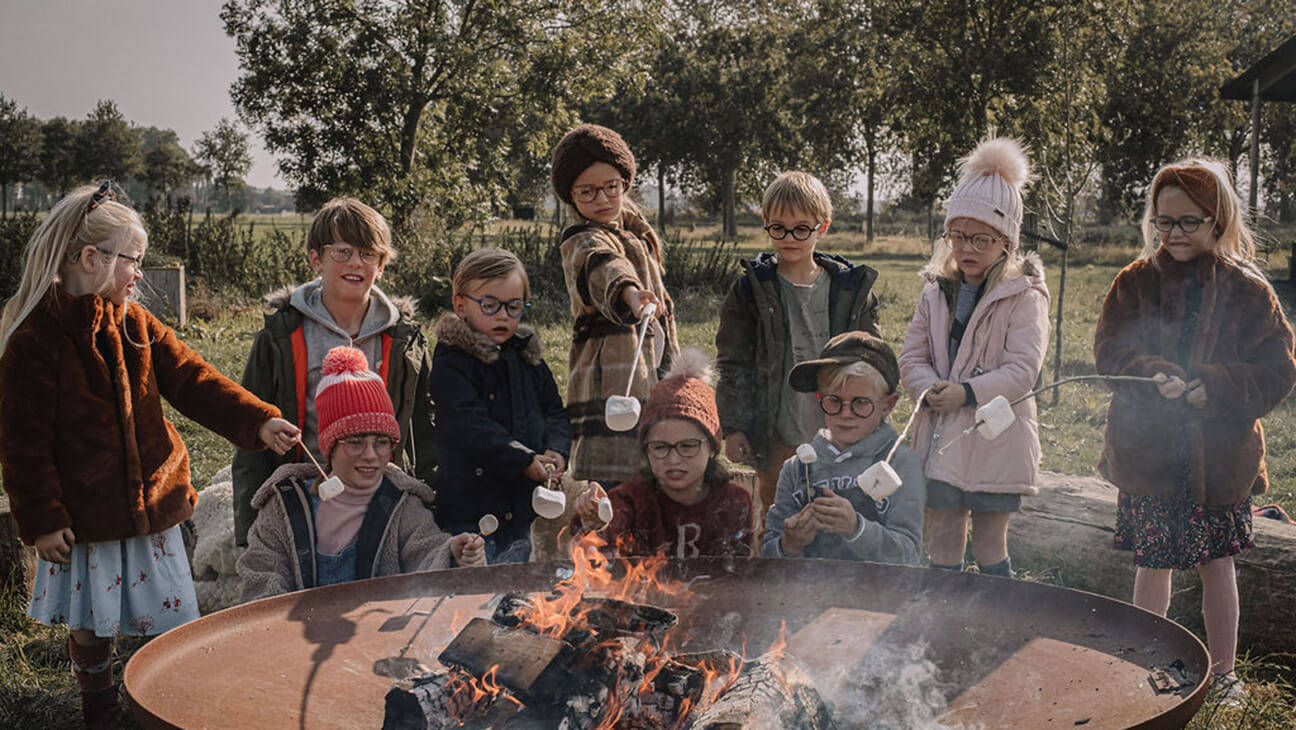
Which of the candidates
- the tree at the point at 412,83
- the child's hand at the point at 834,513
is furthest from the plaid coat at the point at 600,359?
the tree at the point at 412,83

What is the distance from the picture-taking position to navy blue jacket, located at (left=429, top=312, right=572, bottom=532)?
11.3 ft

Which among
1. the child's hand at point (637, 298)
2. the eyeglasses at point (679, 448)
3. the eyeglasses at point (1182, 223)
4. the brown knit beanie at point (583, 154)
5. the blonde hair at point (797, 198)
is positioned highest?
the brown knit beanie at point (583, 154)

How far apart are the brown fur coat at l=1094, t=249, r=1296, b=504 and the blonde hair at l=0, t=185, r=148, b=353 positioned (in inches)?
128

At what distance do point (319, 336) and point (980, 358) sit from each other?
2262 mm

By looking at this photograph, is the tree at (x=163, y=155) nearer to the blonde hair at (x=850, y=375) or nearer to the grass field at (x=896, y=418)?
the grass field at (x=896, y=418)

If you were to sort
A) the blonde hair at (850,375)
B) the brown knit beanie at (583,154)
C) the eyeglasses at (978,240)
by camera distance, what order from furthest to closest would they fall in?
1. the brown knit beanie at (583,154)
2. the eyeglasses at (978,240)
3. the blonde hair at (850,375)

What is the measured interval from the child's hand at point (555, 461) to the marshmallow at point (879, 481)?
116 cm

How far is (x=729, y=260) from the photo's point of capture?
15.6 meters

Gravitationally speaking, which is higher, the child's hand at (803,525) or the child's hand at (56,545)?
the child's hand at (803,525)

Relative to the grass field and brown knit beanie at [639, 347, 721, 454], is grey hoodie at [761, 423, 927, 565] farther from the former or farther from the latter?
the grass field

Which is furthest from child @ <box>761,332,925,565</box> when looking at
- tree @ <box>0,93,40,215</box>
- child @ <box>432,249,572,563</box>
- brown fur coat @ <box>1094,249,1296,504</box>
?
tree @ <box>0,93,40,215</box>

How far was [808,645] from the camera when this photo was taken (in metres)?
2.58

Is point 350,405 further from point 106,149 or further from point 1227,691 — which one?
point 106,149

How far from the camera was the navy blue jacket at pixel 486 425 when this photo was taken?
3.45 metres
